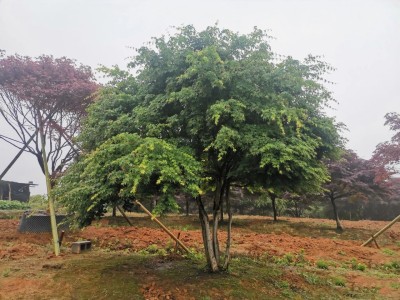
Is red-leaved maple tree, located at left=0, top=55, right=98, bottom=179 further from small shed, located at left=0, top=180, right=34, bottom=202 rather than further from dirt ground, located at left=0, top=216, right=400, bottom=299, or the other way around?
small shed, located at left=0, top=180, right=34, bottom=202

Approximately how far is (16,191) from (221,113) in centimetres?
3430

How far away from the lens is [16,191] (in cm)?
3425

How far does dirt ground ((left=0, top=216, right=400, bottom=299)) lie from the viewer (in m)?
8.48

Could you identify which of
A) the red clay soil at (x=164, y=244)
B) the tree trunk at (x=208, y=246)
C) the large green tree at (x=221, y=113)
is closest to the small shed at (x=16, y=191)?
the red clay soil at (x=164, y=244)

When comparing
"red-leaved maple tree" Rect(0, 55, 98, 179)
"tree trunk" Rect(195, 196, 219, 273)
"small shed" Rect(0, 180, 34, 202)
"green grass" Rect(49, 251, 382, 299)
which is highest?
"red-leaved maple tree" Rect(0, 55, 98, 179)

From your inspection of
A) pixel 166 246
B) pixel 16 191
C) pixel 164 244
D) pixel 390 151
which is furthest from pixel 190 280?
pixel 16 191

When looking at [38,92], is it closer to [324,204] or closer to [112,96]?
[112,96]

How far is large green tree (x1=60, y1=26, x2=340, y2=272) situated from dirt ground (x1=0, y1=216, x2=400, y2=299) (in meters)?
2.73

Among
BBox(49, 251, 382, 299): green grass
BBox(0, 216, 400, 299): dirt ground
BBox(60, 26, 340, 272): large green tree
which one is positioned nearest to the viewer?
BBox(60, 26, 340, 272): large green tree

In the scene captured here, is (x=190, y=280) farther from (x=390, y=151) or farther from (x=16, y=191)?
(x=16, y=191)

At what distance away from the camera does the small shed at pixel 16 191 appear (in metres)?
33.2

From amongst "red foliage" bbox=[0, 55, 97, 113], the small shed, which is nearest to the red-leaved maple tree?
"red foliage" bbox=[0, 55, 97, 113]

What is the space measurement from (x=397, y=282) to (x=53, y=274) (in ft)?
32.7

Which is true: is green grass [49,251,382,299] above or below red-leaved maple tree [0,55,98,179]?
below
